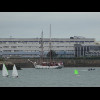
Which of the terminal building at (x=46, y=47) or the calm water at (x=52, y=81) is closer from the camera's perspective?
the calm water at (x=52, y=81)

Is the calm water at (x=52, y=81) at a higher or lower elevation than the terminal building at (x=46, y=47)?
lower

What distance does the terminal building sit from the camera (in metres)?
118

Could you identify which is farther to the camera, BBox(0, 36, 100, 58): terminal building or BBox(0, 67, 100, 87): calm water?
BBox(0, 36, 100, 58): terminal building

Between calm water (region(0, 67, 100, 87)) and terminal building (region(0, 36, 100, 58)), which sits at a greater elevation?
terminal building (region(0, 36, 100, 58))

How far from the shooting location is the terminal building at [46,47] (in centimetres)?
11812

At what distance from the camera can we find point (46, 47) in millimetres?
119500

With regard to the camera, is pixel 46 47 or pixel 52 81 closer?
pixel 52 81

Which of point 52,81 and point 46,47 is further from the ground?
point 46,47
